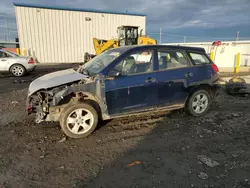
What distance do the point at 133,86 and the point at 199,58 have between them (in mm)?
2126

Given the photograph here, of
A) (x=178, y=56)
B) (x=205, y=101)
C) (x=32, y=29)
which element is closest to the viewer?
(x=178, y=56)

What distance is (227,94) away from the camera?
6938 mm

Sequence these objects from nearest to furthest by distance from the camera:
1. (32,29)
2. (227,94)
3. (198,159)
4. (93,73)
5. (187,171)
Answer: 1. (187,171)
2. (198,159)
3. (93,73)
4. (227,94)
5. (32,29)

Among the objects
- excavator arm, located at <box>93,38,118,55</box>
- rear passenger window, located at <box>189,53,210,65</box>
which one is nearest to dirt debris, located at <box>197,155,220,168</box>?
rear passenger window, located at <box>189,53,210,65</box>

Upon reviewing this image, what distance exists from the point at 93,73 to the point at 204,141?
8.61ft

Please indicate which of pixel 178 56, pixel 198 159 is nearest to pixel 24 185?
pixel 198 159

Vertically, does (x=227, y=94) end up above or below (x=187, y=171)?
above

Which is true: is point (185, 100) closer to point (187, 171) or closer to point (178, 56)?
point (178, 56)

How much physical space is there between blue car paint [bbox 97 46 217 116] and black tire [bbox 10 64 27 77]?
27.0 ft

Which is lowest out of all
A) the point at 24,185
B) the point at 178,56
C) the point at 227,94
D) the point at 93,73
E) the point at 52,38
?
the point at 24,185

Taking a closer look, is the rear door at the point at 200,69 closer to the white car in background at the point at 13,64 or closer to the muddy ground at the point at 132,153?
the muddy ground at the point at 132,153

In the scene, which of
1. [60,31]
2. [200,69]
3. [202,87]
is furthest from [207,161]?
[60,31]

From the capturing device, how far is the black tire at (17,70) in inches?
394

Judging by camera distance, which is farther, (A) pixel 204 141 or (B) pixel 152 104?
(B) pixel 152 104
